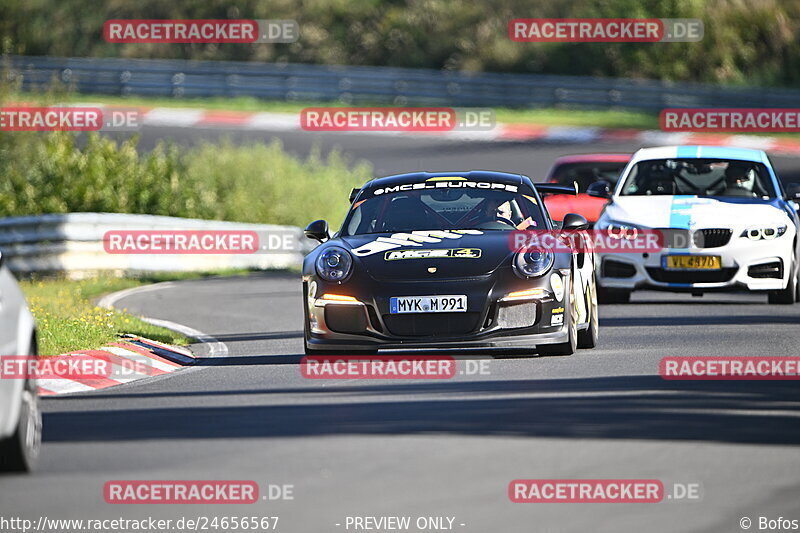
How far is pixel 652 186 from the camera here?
16.8m

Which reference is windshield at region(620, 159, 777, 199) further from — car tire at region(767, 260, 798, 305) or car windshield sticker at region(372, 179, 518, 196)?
car windshield sticker at region(372, 179, 518, 196)

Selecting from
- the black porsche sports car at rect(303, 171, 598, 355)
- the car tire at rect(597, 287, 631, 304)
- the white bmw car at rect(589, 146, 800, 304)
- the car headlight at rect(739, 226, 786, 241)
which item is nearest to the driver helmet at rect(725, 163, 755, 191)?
the white bmw car at rect(589, 146, 800, 304)

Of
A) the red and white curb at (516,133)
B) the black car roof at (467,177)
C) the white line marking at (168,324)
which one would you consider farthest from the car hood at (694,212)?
the red and white curb at (516,133)

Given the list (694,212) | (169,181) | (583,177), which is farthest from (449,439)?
(169,181)

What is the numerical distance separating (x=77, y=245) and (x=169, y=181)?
4944mm

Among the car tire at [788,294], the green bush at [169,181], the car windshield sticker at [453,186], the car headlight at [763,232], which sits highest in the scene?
the green bush at [169,181]

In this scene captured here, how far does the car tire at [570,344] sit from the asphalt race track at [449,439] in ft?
0.29

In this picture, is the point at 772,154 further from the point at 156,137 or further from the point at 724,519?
the point at 724,519

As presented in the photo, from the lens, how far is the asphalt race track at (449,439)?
687 cm

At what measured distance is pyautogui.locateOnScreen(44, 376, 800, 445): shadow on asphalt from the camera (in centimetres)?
862

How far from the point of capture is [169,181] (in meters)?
26.4

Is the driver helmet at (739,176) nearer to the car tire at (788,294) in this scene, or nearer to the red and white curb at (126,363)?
the car tire at (788,294)

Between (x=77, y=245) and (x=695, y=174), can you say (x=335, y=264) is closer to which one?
(x=695, y=174)

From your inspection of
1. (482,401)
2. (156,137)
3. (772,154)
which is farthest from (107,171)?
(482,401)
